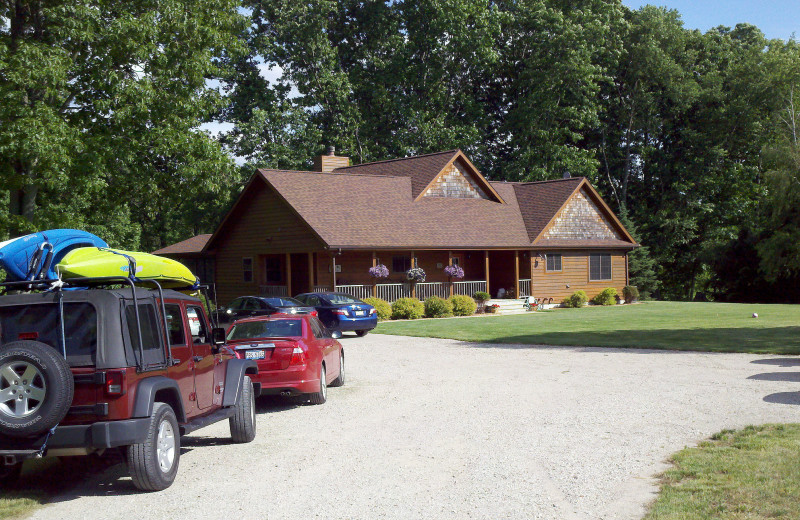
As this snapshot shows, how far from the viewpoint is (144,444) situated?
7359 mm

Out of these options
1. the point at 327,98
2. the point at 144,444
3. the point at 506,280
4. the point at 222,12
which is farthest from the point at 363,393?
the point at 327,98

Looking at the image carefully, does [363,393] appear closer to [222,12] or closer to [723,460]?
[723,460]

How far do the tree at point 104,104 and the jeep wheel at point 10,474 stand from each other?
1515cm

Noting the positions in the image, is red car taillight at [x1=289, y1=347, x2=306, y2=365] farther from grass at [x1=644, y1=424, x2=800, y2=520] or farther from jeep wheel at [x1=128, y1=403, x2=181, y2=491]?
grass at [x1=644, y1=424, x2=800, y2=520]

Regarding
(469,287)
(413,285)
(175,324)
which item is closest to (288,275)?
(413,285)

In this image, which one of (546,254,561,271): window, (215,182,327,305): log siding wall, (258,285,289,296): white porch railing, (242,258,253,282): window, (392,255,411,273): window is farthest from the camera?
(546,254,561,271): window

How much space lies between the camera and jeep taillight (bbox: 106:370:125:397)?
→ 7.12m

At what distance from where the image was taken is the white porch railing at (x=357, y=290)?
1319 inches

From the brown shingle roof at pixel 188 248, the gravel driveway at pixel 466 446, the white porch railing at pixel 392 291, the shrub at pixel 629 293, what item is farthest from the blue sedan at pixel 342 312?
the shrub at pixel 629 293

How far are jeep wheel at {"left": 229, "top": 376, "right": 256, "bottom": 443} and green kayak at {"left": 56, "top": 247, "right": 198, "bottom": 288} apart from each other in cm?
167

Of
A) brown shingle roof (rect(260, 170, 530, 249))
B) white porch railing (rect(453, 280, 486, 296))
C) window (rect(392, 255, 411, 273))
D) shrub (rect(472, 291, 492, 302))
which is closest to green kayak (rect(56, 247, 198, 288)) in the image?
brown shingle roof (rect(260, 170, 530, 249))

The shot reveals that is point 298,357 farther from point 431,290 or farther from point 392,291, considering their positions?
point 431,290

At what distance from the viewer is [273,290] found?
36.4 meters

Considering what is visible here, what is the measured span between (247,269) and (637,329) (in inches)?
806
